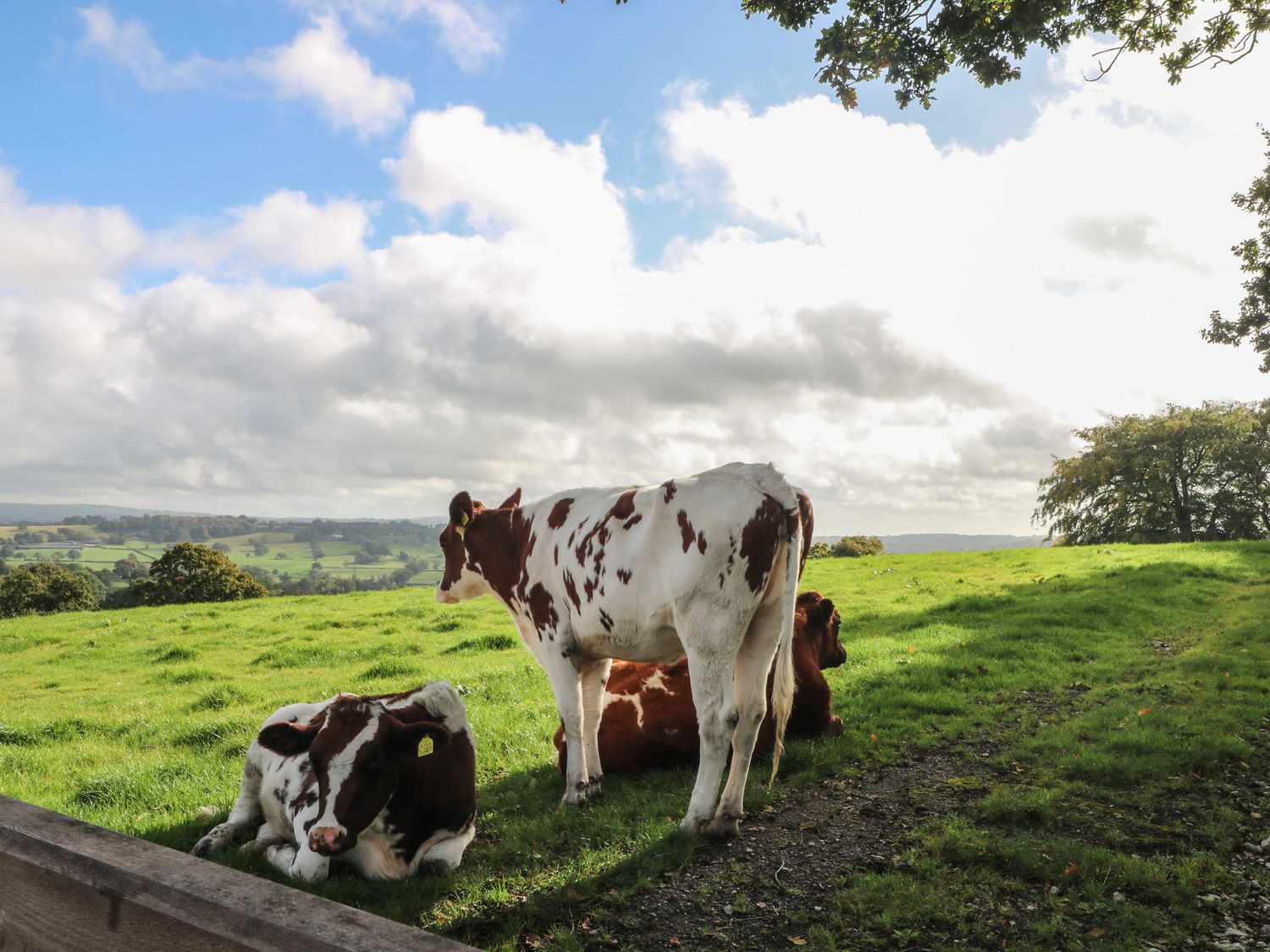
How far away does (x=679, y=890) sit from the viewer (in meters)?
5.02

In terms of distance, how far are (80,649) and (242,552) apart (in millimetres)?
131607

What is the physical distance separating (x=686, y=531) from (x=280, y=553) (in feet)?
483

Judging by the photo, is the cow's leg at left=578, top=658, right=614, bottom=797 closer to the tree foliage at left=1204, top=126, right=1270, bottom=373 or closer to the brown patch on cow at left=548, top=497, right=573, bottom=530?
the brown patch on cow at left=548, top=497, right=573, bottom=530

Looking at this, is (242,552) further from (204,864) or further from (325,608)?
(204,864)

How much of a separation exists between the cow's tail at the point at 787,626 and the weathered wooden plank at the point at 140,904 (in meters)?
4.26

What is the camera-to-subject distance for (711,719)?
5.79m

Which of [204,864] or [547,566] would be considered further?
[547,566]

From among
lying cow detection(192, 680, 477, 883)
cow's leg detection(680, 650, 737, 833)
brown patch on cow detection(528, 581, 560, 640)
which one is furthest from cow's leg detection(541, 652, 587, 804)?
cow's leg detection(680, 650, 737, 833)

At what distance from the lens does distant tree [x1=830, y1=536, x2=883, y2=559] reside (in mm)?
40812

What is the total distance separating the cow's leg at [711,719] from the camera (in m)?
5.78

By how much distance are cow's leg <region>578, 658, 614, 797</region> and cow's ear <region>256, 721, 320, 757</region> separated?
2.33 m

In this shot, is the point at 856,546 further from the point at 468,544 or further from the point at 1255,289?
the point at 468,544

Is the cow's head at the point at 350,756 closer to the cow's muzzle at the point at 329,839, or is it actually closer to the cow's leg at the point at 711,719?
the cow's muzzle at the point at 329,839

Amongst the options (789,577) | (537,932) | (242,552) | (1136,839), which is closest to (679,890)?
(537,932)
